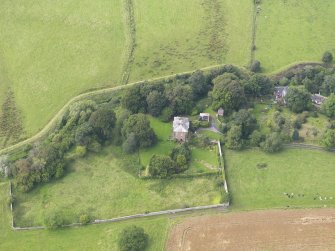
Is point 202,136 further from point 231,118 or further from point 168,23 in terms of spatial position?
point 168,23

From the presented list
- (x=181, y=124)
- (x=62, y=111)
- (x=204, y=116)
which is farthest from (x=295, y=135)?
(x=62, y=111)

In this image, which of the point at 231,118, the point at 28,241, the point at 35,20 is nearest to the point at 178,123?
the point at 231,118

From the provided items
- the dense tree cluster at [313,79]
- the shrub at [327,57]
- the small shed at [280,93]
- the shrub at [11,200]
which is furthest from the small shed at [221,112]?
the shrub at [11,200]

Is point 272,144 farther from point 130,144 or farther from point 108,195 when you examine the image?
point 108,195

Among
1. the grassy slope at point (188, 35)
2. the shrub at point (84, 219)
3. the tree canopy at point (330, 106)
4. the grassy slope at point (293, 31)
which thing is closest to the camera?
the shrub at point (84, 219)

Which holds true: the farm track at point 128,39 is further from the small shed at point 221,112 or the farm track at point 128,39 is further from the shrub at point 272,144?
the shrub at point 272,144

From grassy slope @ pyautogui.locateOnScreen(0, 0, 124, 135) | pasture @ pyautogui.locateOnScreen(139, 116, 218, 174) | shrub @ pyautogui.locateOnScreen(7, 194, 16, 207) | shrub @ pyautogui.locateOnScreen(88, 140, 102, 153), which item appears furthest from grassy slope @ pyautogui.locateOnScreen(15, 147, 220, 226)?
grassy slope @ pyautogui.locateOnScreen(0, 0, 124, 135)
